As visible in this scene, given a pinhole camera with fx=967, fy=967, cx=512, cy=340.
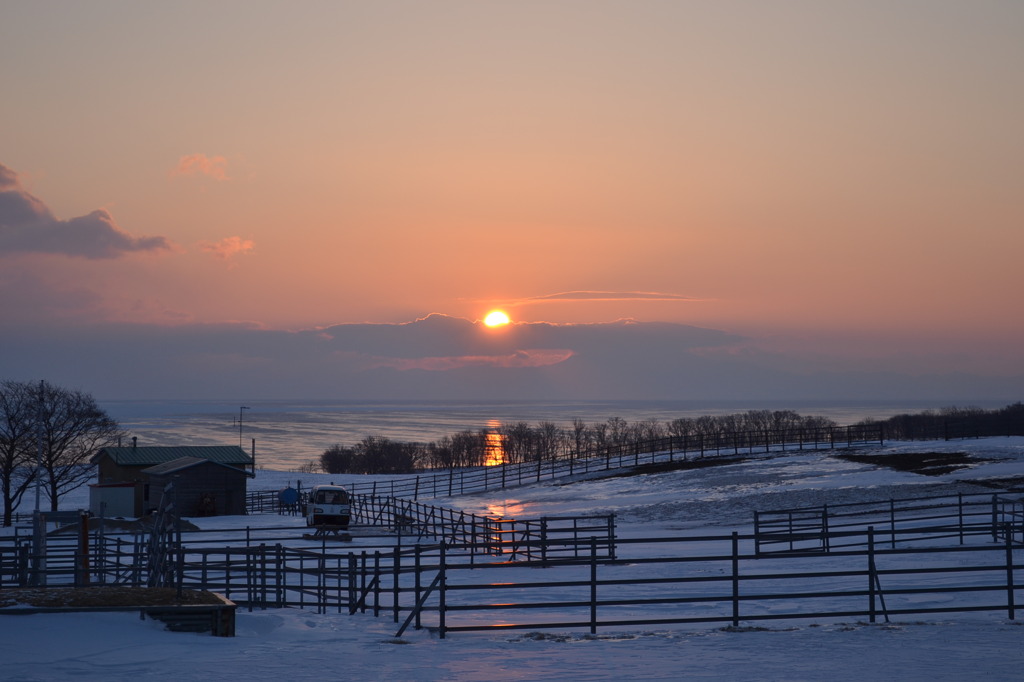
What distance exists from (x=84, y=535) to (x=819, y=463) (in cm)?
3832

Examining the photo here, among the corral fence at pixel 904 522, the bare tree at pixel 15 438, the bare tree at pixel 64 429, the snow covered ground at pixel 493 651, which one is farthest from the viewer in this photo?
the bare tree at pixel 64 429

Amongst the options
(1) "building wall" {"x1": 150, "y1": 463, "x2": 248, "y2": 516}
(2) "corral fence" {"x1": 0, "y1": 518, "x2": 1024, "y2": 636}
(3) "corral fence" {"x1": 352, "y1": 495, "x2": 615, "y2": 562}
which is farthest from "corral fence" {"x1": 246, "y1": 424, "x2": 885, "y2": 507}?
(2) "corral fence" {"x1": 0, "y1": 518, "x2": 1024, "y2": 636}

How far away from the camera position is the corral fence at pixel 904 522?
1027 inches

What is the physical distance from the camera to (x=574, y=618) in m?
17.1

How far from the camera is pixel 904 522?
31250 mm

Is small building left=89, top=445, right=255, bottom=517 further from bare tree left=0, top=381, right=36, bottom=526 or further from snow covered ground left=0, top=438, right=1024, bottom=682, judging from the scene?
snow covered ground left=0, top=438, right=1024, bottom=682

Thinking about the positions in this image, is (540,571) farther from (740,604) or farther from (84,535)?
(84,535)

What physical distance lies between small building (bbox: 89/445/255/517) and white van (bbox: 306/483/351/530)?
10777mm

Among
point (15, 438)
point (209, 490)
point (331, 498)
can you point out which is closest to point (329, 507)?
point (331, 498)

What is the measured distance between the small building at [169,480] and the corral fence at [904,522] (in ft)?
96.5

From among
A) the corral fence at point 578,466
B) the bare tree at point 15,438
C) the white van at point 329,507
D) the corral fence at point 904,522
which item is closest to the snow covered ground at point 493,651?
the corral fence at point 904,522

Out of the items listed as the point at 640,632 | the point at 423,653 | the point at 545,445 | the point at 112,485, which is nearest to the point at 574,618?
the point at 640,632

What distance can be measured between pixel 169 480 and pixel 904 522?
34.9 meters

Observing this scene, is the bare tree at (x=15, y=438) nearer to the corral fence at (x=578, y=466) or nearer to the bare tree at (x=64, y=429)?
the bare tree at (x=64, y=429)
